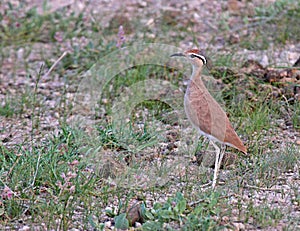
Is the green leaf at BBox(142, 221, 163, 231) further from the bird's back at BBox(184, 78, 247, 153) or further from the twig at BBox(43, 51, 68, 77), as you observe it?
the twig at BBox(43, 51, 68, 77)

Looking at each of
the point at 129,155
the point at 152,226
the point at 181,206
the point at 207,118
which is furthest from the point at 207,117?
the point at 152,226

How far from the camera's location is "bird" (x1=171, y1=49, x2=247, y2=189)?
4.56 metres

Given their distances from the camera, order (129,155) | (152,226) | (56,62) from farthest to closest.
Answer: (56,62) → (129,155) → (152,226)

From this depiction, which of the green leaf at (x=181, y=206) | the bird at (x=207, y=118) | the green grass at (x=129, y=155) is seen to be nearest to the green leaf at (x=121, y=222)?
the green grass at (x=129, y=155)

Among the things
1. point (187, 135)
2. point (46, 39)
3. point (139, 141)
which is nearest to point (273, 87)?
point (187, 135)

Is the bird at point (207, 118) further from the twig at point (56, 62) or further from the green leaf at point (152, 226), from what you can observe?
the twig at point (56, 62)

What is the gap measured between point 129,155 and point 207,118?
750 mm

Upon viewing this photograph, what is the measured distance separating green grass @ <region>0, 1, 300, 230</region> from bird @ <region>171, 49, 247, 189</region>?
239mm

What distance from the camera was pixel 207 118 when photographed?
4.60 m

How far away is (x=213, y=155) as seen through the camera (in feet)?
16.2

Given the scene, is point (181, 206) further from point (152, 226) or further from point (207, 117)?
point (207, 117)

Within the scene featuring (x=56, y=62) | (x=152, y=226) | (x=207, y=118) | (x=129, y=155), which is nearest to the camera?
(x=152, y=226)

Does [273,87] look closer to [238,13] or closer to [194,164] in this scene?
[194,164]

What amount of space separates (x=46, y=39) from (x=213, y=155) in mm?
3222
